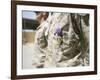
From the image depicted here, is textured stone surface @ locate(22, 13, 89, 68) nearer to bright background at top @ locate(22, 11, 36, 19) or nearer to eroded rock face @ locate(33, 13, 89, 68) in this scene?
eroded rock face @ locate(33, 13, 89, 68)

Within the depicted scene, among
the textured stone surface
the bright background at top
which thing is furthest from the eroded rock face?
the bright background at top

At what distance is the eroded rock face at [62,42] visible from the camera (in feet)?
5.50

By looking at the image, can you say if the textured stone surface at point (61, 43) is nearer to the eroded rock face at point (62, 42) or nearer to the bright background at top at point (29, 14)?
the eroded rock face at point (62, 42)

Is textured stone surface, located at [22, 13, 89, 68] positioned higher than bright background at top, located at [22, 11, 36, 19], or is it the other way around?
bright background at top, located at [22, 11, 36, 19]

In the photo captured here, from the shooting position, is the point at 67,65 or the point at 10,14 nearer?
the point at 10,14

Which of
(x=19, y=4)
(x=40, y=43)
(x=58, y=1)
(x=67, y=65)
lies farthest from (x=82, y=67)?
(x=19, y=4)

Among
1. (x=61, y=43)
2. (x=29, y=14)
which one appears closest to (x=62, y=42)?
(x=61, y=43)

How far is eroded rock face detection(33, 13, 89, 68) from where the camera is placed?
1.68m

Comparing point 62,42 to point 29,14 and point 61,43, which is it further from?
point 29,14

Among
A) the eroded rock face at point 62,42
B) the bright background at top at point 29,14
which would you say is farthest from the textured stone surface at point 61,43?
the bright background at top at point 29,14

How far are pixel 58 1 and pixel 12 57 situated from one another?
66 cm

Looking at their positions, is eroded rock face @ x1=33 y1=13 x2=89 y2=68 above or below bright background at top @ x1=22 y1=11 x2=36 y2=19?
below

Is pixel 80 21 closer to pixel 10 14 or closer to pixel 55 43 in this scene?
pixel 55 43

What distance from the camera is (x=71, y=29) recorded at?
5.76 feet
